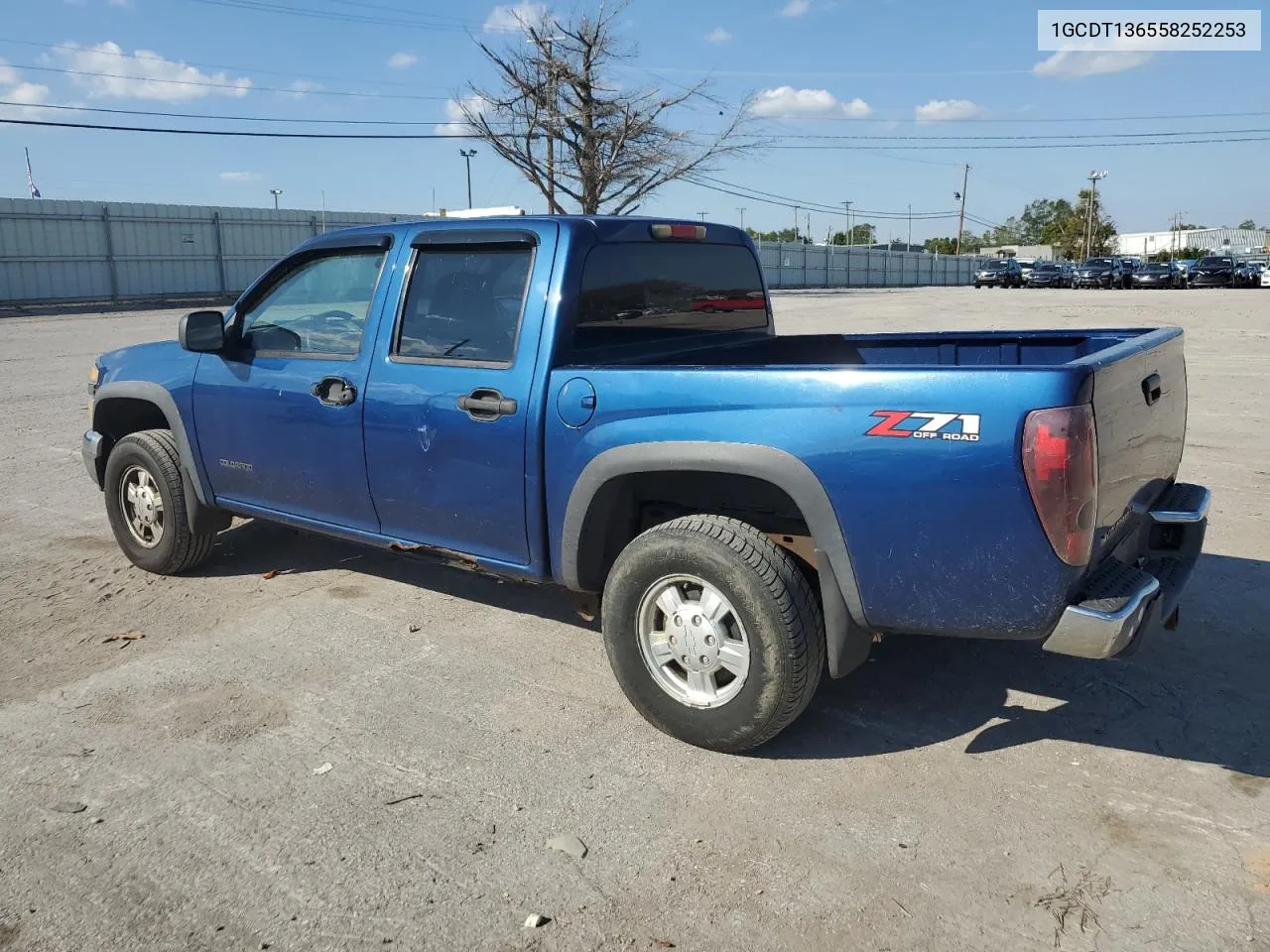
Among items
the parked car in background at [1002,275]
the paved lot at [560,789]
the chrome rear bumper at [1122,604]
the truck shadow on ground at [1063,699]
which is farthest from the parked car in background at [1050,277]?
the chrome rear bumper at [1122,604]

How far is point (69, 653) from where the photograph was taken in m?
4.64

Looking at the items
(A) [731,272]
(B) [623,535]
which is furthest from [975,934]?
(A) [731,272]

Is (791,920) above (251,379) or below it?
below

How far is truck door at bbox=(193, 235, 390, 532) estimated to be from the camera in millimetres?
4578

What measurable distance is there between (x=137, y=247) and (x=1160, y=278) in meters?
44.0

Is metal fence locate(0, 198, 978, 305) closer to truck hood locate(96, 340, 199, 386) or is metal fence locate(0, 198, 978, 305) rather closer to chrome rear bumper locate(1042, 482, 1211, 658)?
truck hood locate(96, 340, 199, 386)

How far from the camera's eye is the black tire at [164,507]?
17.9 ft

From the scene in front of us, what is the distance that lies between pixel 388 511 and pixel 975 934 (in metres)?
2.86

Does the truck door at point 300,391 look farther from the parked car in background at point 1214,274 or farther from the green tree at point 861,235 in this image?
the green tree at point 861,235

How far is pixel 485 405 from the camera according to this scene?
13.2ft

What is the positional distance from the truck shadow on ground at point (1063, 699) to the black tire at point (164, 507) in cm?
344

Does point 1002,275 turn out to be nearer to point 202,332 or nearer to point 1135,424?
point 202,332

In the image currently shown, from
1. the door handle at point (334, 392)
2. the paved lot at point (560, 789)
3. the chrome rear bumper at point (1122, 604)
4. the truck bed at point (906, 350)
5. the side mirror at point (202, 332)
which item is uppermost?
the side mirror at point (202, 332)

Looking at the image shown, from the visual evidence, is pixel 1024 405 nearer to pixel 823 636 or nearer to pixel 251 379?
pixel 823 636
